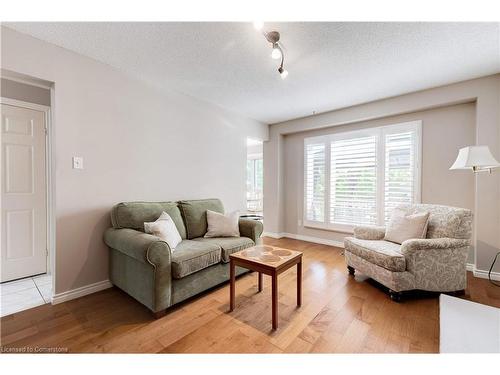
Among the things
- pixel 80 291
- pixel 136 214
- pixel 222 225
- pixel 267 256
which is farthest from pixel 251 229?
pixel 80 291

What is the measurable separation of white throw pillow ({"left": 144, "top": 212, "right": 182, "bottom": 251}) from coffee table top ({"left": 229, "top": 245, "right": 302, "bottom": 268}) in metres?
0.66

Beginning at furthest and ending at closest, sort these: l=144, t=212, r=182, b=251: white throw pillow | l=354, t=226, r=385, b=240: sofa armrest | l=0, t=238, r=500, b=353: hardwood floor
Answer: l=354, t=226, r=385, b=240: sofa armrest, l=144, t=212, r=182, b=251: white throw pillow, l=0, t=238, r=500, b=353: hardwood floor

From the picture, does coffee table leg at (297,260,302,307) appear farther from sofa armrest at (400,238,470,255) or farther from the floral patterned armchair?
sofa armrest at (400,238,470,255)

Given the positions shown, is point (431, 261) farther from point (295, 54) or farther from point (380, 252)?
point (295, 54)

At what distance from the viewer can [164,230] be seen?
217 centimetres

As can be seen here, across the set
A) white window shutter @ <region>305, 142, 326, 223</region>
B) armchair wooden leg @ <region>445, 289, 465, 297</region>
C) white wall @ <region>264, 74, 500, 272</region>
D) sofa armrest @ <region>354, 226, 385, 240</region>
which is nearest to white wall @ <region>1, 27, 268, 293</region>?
white window shutter @ <region>305, 142, 326, 223</region>

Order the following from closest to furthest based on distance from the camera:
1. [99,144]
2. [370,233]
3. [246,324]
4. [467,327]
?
[467,327]
[246,324]
[99,144]
[370,233]

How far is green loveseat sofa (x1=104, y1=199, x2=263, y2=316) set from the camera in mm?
1777

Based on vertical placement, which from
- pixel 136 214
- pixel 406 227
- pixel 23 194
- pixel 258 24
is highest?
pixel 258 24

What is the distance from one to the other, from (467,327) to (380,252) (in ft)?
2.49

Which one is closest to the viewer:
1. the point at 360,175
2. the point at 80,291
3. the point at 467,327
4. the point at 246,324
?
the point at 467,327

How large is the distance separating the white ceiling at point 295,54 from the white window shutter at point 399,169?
0.67 meters

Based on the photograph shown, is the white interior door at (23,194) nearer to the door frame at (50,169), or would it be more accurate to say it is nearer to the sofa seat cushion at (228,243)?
the door frame at (50,169)
